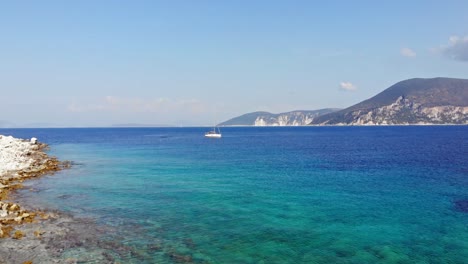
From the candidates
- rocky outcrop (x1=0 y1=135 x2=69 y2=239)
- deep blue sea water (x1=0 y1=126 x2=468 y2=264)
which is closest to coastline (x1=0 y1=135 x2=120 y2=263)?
rocky outcrop (x1=0 y1=135 x2=69 y2=239)

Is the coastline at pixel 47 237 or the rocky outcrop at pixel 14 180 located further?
the rocky outcrop at pixel 14 180

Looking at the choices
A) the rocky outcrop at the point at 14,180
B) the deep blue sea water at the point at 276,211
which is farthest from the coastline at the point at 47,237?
the deep blue sea water at the point at 276,211

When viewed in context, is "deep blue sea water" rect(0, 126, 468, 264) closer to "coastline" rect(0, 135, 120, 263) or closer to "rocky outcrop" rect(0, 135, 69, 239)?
"coastline" rect(0, 135, 120, 263)

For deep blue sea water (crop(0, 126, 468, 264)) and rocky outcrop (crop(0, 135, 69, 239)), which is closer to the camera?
deep blue sea water (crop(0, 126, 468, 264))

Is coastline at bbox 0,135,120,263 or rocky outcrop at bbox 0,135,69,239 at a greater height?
rocky outcrop at bbox 0,135,69,239

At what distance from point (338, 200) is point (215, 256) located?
68.7ft

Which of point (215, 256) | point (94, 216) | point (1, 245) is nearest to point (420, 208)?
point (215, 256)

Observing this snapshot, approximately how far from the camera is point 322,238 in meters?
27.3

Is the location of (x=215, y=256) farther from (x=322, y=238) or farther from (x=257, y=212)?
(x=257, y=212)

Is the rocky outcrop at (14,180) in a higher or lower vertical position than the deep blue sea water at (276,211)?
higher

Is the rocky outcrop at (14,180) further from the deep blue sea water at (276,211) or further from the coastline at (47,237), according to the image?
the deep blue sea water at (276,211)

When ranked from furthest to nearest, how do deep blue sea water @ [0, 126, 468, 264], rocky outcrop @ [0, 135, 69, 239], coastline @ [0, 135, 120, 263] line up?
rocky outcrop @ [0, 135, 69, 239]
deep blue sea water @ [0, 126, 468, 264]
coastline @ [0, 135, 120, 263]

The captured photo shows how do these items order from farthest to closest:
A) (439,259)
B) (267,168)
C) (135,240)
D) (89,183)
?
(267,168) < (89,183) < (135,240) < (439,259)

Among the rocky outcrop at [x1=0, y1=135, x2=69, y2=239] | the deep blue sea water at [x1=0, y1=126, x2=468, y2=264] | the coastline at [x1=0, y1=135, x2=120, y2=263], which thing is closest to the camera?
the coastline at [x1=0, y1=135, x2=120, y2=263]
